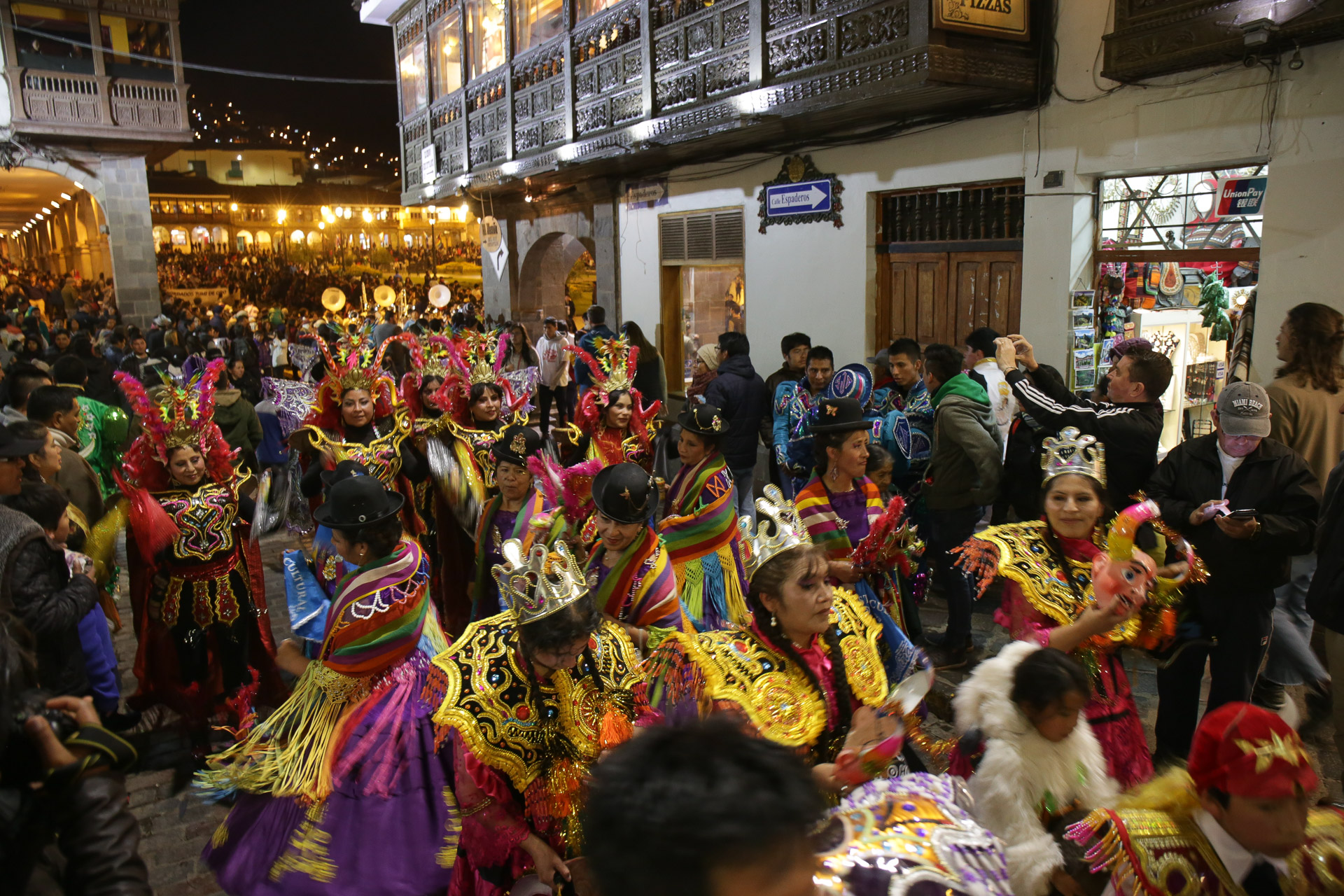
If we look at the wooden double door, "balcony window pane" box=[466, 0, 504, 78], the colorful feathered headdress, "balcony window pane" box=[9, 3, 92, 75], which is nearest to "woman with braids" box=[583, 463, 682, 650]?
the colorful feathered headdress

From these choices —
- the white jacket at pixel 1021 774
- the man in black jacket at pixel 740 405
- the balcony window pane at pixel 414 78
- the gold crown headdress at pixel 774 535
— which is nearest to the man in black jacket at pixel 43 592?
the gold crown headdress at pixel 774 535

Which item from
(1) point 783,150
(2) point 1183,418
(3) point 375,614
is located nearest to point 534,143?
(1) point 783,150

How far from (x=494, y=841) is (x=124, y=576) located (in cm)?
672

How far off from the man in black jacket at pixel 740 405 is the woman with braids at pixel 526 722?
183 inches

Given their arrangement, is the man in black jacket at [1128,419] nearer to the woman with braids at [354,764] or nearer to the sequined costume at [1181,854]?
the sequined costume at [1181,854]

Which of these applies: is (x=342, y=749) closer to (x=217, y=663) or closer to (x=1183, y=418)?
(x=217, y=663)

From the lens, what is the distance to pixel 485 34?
1523 centimetres

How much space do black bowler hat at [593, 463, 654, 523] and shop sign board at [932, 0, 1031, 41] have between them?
5.46 metres

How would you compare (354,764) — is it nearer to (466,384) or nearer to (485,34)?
(466,384)

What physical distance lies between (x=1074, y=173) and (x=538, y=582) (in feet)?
22.5

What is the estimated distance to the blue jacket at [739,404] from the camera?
7.27 metres

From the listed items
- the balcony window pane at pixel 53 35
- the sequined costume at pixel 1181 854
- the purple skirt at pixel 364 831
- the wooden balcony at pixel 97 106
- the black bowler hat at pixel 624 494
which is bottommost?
the purple skirt at pixel 364 831

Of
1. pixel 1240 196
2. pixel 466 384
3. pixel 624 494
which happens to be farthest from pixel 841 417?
pixel 1240 196

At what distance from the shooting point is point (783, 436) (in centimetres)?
628
